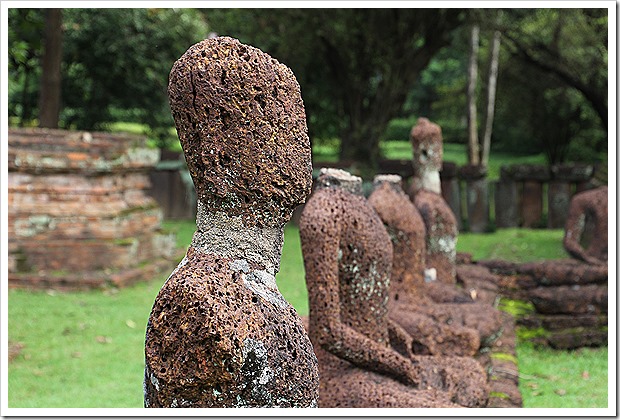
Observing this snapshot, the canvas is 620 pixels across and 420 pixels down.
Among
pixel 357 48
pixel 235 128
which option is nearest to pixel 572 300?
pixel 235 128

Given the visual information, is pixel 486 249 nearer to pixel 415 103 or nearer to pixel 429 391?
pixel 429 391

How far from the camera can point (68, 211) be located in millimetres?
8234

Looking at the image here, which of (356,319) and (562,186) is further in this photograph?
(562,186)

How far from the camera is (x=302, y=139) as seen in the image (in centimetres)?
237

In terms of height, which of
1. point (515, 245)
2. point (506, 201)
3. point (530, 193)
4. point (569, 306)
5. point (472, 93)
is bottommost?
point (515, 245)

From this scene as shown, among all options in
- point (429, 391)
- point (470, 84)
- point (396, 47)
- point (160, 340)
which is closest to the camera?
point (160, 340)

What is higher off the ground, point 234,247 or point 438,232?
point 234,247

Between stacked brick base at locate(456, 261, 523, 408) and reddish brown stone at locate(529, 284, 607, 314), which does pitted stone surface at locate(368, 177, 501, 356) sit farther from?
reddish brown stone at locate(529, 284, 607, 314)

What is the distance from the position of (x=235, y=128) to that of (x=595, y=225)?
259 inches

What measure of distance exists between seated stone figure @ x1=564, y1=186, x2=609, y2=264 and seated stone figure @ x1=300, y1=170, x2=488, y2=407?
4.26 meters

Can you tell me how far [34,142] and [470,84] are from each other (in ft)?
33.8

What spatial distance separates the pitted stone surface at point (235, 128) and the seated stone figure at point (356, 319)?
1.09 metres

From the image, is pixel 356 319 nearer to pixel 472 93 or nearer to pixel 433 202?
pixel 433 202

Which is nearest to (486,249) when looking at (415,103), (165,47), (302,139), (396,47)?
(396,47)
